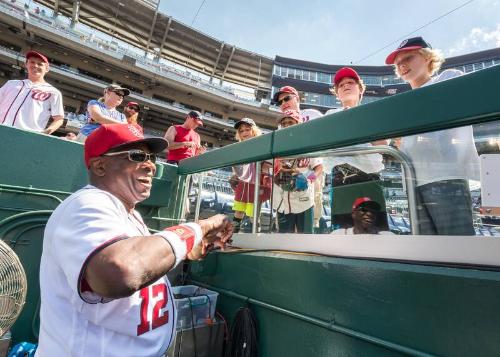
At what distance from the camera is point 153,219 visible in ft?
11.1

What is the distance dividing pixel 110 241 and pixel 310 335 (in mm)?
1234

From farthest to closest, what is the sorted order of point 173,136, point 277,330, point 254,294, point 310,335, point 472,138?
point 173,136, point 254,294, point 277,330, point 310,335, point 472,138

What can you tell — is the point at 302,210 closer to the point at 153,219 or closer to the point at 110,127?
the point at 110,127

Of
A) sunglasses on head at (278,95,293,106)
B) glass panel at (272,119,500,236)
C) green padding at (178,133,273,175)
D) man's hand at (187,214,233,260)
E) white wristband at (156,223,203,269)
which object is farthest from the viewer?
sunglasses on head at (278,95,293,106)

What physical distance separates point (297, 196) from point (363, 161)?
602 millimetres

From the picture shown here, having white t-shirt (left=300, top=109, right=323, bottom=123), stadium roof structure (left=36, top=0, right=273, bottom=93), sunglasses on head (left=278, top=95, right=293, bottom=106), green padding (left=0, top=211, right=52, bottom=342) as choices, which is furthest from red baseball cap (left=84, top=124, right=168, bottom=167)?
stadium roof structure (left=36, top=0, right=273, bottom=93)

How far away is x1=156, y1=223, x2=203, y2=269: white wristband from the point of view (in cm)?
113

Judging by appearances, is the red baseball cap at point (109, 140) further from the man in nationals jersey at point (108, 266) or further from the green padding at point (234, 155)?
the green padding at point (234, 155)

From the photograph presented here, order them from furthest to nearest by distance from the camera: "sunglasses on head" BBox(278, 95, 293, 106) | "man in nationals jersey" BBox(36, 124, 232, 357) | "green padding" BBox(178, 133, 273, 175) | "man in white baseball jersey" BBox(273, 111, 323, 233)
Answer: "sunglasses on head" BBox(278, 95, 293, 106) < "green padding" BBox(178, 133, 273, 175) < "man in white baseball jersey" BBox(273, 111, 323, 233) < "man in nationals jersey" BBox(36, 124, 232, 357)

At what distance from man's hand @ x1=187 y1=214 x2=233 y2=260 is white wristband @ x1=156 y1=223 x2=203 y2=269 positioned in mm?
87

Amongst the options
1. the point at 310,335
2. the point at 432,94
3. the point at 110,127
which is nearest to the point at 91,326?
the point at 110,127

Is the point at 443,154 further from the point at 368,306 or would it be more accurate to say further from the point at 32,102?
the point at 32,102

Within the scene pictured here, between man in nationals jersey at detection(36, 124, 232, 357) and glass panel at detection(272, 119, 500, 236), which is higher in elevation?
glass panel at detection(272, 119, 500, 236)

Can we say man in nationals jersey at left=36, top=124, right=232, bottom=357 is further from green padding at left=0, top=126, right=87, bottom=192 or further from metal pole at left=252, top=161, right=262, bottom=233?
green padding at left=0, top=126, right=87, bottom=192
